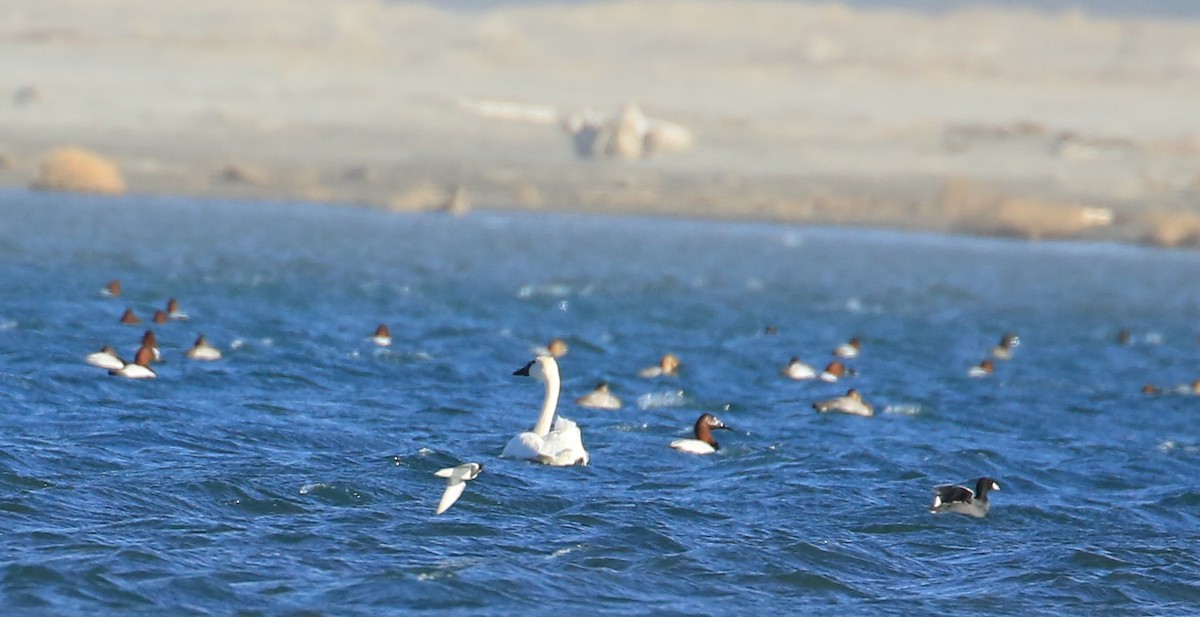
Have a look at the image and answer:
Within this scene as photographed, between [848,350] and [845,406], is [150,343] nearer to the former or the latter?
[845,406]

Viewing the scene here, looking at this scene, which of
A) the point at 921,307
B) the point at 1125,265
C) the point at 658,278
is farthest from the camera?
the point at 1125,265

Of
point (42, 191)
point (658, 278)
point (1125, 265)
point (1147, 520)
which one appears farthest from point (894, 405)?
point (42, 191)

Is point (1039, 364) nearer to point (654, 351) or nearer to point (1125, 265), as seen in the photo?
point (654, 351)

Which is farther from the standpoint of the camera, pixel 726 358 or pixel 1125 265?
pixel 1125 265

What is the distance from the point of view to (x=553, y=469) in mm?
18672

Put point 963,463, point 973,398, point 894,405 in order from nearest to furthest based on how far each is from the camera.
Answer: point 963,463, point 894,405, point 973,398

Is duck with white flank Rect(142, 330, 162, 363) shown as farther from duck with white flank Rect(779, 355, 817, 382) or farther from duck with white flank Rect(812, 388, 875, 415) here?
duck with white flank Rect(779, 355, 817, 382)

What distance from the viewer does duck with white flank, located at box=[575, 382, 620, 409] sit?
2478 centimetres

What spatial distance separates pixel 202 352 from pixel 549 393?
8.05m

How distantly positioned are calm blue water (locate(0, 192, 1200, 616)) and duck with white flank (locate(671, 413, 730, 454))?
0.22 meters

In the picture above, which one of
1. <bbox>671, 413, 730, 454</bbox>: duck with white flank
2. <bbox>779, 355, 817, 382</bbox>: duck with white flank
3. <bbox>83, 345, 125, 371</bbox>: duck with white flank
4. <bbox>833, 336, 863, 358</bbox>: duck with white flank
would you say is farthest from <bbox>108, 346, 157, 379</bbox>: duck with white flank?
<bbox>833, 336, 863, 358</bbox>: duck with white flank

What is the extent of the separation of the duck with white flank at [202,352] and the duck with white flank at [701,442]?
893cm

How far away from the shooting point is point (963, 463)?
2108cm

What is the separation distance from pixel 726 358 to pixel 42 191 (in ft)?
320
